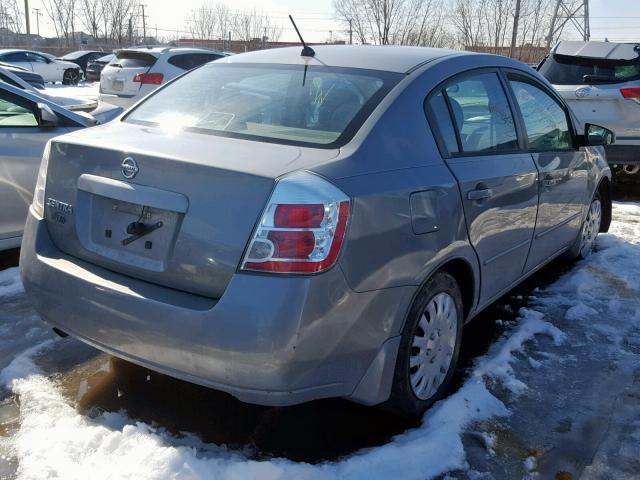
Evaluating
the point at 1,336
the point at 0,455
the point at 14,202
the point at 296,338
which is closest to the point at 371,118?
the point at 296,338

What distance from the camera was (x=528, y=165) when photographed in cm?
365

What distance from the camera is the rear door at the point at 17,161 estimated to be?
4637 mm

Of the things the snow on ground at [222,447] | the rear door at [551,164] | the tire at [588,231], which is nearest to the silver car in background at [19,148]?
the snow on ground at [222,447]

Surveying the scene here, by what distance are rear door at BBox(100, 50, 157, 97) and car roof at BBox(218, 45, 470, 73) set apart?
9.05 meters

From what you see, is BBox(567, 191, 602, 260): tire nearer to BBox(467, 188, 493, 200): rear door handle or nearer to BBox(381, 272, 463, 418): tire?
BBox(467, 188, 493, 200): rear door handle

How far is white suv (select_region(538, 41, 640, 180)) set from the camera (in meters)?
7.45

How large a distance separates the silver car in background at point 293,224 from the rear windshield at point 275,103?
11 mm

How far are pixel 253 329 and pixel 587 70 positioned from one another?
6.95 m

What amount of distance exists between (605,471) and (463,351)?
115 centimetres

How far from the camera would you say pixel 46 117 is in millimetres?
4922

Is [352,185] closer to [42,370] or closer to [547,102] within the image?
[42,370]

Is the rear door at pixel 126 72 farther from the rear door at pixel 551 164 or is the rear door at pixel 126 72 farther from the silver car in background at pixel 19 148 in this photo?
the rear door at pixel 551 164

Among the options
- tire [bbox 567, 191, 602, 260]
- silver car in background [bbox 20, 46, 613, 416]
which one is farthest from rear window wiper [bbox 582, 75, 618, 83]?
silver car in background [bbox 20, 46, 613, 416]

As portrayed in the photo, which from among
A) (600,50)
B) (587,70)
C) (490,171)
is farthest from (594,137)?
(600,50)
